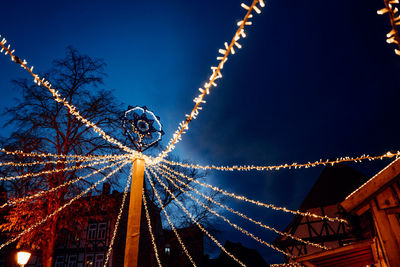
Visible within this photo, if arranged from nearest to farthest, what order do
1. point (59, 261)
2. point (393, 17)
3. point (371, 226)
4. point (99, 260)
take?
point (393, 17) < point (371, 226) < point (99, 260) < point (59, 261)

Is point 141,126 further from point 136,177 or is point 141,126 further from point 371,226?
point 371,226

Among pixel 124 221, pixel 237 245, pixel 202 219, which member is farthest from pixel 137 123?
pixel 237 245

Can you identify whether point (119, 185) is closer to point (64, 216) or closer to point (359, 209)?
point (64, 216)

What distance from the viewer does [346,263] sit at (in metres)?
5.86

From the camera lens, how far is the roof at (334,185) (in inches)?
451

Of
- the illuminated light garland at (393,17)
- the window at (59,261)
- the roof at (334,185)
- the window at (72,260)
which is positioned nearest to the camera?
the illuminated light garland at (393,17)

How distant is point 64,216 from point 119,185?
2486mm

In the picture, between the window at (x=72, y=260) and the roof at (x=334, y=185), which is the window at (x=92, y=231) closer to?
the window at (x=72, y=260)

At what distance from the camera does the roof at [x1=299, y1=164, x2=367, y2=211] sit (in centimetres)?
1145

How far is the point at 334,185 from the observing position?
11875 mm

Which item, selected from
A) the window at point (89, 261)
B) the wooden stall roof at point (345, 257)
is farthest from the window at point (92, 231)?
the wooden stall roof at point (345, 257)

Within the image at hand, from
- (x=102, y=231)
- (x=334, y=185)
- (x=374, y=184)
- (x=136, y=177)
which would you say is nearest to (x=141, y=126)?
(x=136, y=177)

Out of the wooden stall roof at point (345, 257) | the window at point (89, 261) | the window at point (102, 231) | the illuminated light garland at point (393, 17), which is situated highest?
the window at point (102, 231)

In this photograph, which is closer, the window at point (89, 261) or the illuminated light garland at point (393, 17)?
the illuminated light garland at point (393, 17)
